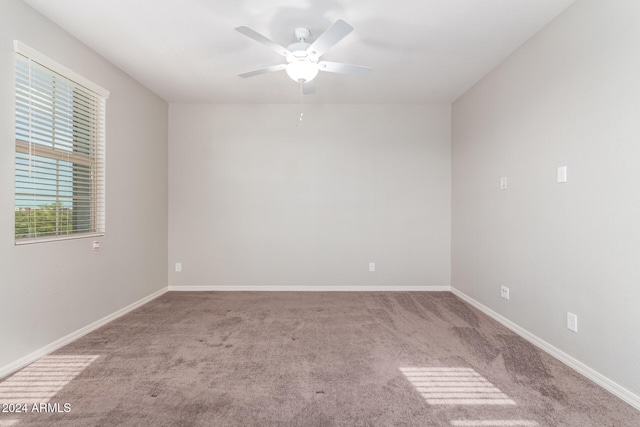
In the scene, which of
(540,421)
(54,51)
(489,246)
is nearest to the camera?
(540,421)

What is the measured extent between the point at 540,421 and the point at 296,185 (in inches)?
131

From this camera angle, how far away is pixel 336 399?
172 cm

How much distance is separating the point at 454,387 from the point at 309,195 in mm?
2827

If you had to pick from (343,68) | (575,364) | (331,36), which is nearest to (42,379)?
(331,36)

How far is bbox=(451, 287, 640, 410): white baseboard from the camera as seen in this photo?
169 centimetres

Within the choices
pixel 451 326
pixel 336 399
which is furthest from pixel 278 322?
pixel 451 326

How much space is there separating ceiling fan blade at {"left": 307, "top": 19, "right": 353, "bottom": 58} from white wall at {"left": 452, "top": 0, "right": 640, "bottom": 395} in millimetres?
1669

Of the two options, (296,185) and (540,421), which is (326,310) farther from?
(540,421)

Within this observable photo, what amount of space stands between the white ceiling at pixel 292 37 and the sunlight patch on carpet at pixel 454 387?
104 inches

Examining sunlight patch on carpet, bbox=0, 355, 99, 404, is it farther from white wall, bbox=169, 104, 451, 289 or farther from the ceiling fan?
the ceiling fan

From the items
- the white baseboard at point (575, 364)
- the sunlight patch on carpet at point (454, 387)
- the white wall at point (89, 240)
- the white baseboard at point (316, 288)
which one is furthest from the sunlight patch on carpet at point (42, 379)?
the white baseboard at point (575, 364)

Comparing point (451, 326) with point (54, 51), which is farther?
point (451, 326)

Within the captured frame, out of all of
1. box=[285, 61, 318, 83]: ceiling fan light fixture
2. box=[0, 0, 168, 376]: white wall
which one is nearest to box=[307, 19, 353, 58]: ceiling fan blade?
box=[285, 61, 318, 83]: ceiling fan light fixture

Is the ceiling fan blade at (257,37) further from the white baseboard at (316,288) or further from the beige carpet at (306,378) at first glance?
the white baseboard at (316,288)
